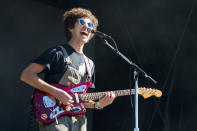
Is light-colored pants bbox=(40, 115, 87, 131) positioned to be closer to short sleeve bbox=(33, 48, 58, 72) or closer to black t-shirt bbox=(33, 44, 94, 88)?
black t-shirt bbox=(33, 44, 94, 88)

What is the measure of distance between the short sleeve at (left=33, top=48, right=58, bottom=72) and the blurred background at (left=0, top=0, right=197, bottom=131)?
2.13 metres

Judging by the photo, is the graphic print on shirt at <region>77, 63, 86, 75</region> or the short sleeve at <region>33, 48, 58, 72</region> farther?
the graphic print on shirt at <region>77, 63, 86, 75</region>

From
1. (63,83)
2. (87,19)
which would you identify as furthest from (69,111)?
(87,19)

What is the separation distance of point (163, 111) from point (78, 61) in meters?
1.94

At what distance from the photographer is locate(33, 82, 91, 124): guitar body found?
115 inches

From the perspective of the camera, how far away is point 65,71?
3043 mm

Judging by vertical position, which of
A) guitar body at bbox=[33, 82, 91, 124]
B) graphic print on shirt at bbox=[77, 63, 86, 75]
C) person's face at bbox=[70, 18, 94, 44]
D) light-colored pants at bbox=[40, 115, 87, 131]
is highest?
person's face at bbox=[70, 18, 94, 44]

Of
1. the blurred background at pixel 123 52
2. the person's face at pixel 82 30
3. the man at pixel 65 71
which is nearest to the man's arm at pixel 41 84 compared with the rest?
the man at pixel 65 71

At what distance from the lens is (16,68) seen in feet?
17.5

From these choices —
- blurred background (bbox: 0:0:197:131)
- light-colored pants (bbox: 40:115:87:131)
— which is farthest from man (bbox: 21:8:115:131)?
blurred background (bbox: 0:0:197:131)

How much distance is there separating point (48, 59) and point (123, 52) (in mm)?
2566

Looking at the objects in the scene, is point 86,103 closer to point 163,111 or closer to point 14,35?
point 163,111

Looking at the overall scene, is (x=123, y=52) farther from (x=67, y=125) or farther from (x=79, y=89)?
(x=67, y=125)

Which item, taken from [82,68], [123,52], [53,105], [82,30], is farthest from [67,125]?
[123,52]
